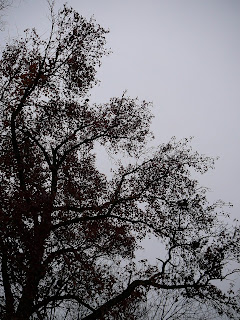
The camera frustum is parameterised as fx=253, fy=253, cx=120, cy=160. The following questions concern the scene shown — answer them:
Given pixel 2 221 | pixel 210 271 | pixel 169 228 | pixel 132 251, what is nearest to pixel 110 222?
pixel 132 251

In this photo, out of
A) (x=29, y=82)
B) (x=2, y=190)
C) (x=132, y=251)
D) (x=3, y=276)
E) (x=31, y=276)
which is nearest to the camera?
(x=31, y=276)

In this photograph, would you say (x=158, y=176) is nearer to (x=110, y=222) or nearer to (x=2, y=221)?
(x=110, y=222)

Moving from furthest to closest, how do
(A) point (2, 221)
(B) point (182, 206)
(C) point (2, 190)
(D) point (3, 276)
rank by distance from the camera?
(B) point (182, 206)
(C) point (2, 190)
(D) point (3, 276)
(A) point (2, 221)

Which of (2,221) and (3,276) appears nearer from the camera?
(2,221)

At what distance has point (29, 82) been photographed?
34.3 feet

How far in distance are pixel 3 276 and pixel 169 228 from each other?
6.71 meters

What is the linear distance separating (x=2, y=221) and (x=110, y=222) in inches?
212

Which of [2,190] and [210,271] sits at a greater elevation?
[2,190]

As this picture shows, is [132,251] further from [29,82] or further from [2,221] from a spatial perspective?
[29,82]

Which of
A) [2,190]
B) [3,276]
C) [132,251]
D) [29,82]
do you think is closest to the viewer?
[3,276]

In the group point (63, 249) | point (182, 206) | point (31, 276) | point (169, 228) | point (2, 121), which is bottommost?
point (31, 276)

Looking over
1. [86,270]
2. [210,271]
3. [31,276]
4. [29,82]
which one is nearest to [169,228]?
[210,271]

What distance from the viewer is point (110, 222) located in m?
11.9

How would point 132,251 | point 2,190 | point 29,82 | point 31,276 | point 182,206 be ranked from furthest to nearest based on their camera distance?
1. point 132,251
2. point 182,206
3. point 29,82
4. point 2,190
5. point 31,276
